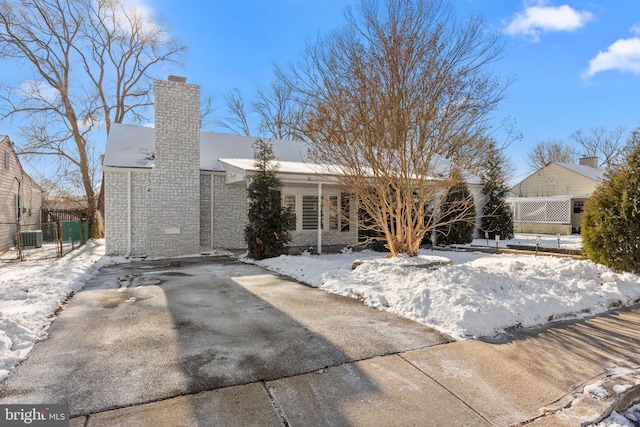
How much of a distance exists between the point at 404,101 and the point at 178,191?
8.24 m

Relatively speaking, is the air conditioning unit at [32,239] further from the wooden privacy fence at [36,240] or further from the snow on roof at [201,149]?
the snow on roof at [201,149]

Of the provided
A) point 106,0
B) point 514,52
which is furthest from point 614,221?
point 106,0

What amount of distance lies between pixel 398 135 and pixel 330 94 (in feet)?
6.37

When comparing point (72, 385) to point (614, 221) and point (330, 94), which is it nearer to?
point (330, 94)

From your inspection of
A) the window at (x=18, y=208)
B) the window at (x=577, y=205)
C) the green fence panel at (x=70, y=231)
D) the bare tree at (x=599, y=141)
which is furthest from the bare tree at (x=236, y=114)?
the bare tree at (x=599, y=141)

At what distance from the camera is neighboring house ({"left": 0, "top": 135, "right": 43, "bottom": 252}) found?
46.0ft

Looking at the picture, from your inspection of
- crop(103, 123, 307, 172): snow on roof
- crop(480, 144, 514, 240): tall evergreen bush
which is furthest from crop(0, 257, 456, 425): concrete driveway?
crop(480, 144, 514, 240): tall evergreen bush

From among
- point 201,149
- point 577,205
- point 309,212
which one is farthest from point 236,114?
point 577,205

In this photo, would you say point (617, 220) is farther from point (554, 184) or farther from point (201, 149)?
point (554, 184)

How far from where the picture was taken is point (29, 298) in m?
5.54

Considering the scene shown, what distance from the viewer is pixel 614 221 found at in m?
7.01

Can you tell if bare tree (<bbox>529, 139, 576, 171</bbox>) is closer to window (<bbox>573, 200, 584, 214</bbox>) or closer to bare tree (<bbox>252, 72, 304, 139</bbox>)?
window (<bbox>573, 200, 584, 214</bbox>)

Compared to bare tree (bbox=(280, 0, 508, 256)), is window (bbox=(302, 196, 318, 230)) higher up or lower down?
lower down

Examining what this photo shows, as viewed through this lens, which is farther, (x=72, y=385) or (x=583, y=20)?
(x=583, y=20)
